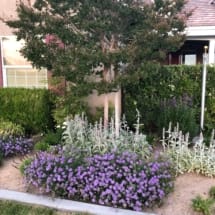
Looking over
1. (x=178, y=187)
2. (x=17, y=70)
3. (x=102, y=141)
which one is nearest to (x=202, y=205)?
(x=178, y=187)

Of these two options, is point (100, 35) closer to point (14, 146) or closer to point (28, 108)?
point (14, 146)

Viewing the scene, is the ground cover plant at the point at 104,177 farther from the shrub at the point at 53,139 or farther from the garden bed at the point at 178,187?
the shrub at the point at 53,139

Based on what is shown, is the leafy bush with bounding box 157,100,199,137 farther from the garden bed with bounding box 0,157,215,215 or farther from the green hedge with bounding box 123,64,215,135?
the garden bed with bounding box 0,157,215,215

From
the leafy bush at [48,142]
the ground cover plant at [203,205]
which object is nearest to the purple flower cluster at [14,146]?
the leafy bush at [48,142]

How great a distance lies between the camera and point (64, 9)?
15.2ft

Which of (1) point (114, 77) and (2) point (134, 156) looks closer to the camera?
(2) point (134, 156)

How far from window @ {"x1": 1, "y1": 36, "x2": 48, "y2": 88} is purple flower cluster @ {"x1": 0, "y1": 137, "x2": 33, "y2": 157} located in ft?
6.72

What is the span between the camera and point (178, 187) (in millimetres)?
3973

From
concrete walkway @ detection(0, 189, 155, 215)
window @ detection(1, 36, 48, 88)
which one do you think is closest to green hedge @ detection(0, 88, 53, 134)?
window @ detection(1, 36, 48, 88)

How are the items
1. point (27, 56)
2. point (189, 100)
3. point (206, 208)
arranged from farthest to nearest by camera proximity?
1. point (189, 100)
2. point (27, 56)
3. point (206, 208)

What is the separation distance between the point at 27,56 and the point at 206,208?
11.2 ft

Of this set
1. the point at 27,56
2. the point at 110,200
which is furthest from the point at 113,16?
the point at 110,200

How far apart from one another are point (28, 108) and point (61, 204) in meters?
3.32

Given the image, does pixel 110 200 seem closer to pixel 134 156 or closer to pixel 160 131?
pixel 134 156
